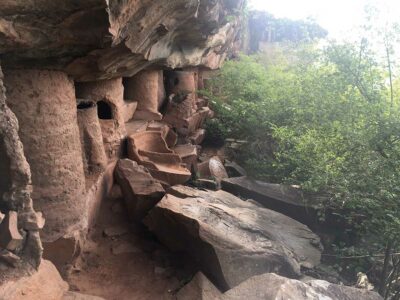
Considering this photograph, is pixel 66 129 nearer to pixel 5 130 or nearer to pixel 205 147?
pixel 5 130

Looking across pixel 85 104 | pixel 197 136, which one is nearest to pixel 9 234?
pixel 85 104

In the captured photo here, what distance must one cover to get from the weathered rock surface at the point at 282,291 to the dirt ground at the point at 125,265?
0.57 meters

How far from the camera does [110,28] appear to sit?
10.6 feet

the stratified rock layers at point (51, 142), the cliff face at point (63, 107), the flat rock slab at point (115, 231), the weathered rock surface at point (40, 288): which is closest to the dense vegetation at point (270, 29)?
the cliff face at point (63, 107)

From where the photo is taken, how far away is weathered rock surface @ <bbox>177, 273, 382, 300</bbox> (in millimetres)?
3461

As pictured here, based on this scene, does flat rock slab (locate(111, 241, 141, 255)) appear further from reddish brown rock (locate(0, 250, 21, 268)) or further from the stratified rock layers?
reddish brown rock (locate(0, 250, 21, 268))

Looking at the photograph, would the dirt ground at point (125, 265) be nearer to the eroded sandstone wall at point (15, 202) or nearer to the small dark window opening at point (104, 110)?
the eroded sandstone wall at point (15, 202)

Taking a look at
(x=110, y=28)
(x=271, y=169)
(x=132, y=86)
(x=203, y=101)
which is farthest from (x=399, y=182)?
(x=203, y=101)

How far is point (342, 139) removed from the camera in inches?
235

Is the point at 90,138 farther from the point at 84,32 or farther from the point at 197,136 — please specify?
the point at 197,136

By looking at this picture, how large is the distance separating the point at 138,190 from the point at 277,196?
2.68m

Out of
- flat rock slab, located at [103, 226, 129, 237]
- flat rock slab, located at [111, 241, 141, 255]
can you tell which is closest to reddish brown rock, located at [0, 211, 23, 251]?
flat rock slab, located at [111, 241, 141, 255]

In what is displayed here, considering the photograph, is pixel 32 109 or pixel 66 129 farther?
pixel 66 129

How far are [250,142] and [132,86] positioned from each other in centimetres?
302
